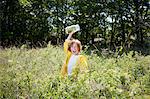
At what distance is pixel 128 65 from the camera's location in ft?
29.4

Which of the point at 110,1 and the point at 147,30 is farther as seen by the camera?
the point at 147,30

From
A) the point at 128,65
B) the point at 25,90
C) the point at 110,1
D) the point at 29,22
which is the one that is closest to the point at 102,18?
the point at 110,1

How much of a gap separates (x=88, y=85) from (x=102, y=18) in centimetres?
2549

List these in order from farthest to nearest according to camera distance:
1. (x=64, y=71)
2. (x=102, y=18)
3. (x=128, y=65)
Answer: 1. (x=102, y=18)
2. (x=128, y=65)
3. (x=64, y=71)

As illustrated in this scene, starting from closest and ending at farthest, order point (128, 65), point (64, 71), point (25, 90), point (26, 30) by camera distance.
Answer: point (25, 90)
point (64, 71)
point (128, 65)
point (26, 30)

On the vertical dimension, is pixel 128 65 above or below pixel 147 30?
above

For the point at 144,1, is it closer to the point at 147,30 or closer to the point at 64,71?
the point at 147,30

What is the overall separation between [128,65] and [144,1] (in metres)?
22.6

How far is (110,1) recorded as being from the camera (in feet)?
95.7

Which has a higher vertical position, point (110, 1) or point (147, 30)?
point (110, 1)

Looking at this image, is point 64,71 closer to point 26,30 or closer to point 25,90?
point 25,90

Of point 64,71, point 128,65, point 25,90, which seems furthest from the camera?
point 128,65

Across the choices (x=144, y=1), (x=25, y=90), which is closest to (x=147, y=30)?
(x=144, y=1)

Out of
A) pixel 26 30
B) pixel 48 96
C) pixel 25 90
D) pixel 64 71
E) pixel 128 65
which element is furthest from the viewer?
pixel 26 30
